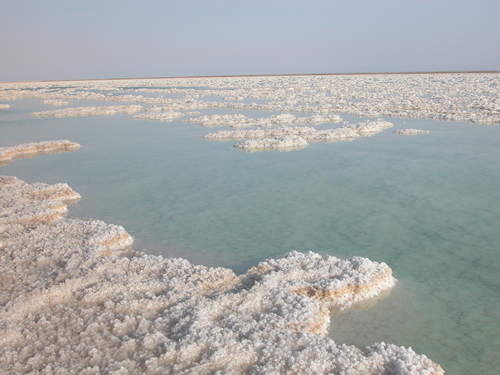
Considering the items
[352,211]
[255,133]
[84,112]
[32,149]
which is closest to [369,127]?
[255,133]

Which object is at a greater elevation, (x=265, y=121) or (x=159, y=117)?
(x=265, y=121)

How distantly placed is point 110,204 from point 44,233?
2407 millimetres

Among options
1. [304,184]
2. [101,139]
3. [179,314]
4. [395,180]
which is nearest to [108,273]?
[179,314]

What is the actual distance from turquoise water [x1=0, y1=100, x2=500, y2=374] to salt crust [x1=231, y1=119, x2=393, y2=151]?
852 millimetres

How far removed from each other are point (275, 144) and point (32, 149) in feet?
35.0

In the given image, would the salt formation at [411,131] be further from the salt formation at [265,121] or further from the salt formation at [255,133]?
the salt formation at [265,121]

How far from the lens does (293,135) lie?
58.2ft

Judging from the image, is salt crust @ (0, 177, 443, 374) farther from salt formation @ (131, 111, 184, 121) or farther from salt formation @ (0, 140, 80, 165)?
salt formation @ (131, 111, 184, 121)

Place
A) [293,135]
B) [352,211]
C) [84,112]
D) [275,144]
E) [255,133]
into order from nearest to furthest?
[352,211] → [275,144] → [293,135] → [255,133] → [84,112]

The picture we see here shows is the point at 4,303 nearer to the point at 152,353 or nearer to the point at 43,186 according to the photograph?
the point at 152,353

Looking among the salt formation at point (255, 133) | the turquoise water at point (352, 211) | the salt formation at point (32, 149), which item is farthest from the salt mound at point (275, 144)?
the salt formation at point (32, 149)

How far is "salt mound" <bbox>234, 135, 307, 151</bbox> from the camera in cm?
1653

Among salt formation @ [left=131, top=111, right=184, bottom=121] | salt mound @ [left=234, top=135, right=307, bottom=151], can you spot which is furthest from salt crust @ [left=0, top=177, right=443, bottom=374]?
salt formation @ [left=131, top=111, right=184, bottom=121]

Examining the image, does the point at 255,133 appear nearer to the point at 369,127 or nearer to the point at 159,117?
the point at 369,127
